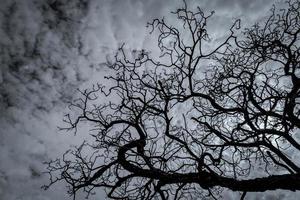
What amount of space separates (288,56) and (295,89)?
990 millimetres

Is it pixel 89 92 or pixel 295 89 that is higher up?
pixel 89 92

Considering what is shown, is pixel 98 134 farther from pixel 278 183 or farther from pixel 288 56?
pixel 288 56

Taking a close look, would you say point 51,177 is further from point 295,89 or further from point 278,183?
point 295,89

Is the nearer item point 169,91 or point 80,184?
point 80,184

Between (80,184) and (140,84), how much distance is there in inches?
122

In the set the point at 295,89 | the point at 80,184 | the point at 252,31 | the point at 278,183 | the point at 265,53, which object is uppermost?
the point at 252,31

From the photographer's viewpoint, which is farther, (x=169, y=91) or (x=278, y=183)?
(x=169, y=91)

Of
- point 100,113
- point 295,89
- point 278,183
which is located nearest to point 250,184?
point 278,183

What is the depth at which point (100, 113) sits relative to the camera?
8016 millimetres

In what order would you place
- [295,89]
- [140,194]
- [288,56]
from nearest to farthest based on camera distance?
[295,89], [288,56], [140,194]

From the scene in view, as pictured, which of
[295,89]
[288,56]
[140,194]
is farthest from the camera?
[140,194]

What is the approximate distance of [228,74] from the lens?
26.7 ft

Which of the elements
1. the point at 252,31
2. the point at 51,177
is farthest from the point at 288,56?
the point at 51,177

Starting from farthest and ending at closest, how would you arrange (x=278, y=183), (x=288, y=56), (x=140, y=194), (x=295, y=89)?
(x=140, y=194) < (x=288, y=56) < (x=295, y=89) < (x=278, y=183)
